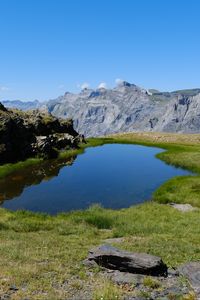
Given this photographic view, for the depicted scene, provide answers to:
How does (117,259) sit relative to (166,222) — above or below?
above

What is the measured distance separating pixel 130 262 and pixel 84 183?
153 feet

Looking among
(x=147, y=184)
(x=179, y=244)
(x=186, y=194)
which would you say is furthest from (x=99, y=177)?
(x=179, y=244)

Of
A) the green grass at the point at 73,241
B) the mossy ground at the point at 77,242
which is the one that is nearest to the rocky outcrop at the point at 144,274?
the mossy ground at the point at 77,242

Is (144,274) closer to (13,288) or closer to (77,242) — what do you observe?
(13,288)

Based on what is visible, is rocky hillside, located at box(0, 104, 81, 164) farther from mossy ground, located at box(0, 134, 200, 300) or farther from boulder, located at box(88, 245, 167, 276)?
boulder, located at box(88, 245, 167, 276)

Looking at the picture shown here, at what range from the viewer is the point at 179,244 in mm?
27484

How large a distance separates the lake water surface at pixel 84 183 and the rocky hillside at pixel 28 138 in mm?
6089

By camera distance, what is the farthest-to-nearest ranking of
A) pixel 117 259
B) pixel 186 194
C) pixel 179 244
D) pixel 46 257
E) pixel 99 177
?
pixel 99 177 → pixel 186 194 → pixel 179 244 → pixel 46 257 → pixel 117 259

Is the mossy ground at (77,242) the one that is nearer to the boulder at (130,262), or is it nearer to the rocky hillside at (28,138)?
the boulder at (130,262)

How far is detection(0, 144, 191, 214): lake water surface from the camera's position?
53594mm

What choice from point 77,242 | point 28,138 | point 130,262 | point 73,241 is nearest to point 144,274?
point 130,262

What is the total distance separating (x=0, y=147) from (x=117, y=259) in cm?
6571

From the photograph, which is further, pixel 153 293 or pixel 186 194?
pixel 186 194

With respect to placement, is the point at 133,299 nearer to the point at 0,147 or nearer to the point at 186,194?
the point at 186,194
